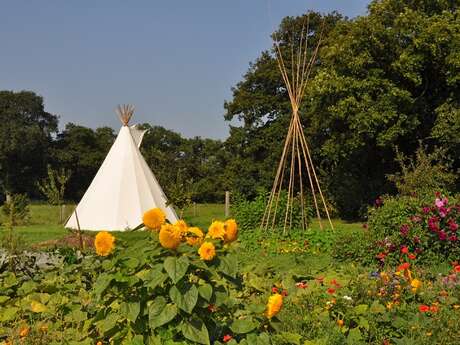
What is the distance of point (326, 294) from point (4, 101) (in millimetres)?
45527

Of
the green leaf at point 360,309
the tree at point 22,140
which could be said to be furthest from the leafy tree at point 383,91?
the tree at point 22,140

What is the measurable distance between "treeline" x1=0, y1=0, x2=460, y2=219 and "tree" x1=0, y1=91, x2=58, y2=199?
61.7 ft

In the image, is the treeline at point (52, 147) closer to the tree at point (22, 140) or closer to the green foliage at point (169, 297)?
the tree at point (22, 140)

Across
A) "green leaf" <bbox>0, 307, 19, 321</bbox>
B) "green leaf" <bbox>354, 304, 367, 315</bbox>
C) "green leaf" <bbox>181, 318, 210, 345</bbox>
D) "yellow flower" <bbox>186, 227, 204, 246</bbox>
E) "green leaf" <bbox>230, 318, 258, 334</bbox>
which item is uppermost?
"yellow flower" <bbox>186, 227, 204, 246</bbox>

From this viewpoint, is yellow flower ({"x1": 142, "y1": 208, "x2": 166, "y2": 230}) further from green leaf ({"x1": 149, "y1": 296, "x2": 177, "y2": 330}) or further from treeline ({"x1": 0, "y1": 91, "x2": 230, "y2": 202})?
treeline ({"x1": 0, "y1": 91, "x2": 230, "y2": 202})

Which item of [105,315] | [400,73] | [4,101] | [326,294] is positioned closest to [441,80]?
[400,73]

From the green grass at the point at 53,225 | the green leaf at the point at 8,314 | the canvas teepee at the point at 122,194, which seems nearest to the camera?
the green leaf at the point at 8,314

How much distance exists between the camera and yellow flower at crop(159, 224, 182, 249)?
2.34 meters

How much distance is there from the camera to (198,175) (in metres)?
37.2

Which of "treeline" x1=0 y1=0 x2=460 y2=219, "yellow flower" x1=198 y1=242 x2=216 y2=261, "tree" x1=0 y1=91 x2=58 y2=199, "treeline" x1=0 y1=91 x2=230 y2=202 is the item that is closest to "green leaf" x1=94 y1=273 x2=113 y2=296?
"yellow flower" x1=198 y1=242 x2=216 y2=261

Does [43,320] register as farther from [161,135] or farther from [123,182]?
[161,135]

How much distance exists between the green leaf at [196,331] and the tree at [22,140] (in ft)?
128

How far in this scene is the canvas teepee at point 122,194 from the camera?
46.2 ft

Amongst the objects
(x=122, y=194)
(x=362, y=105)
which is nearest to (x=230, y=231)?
(x=122, y=194)
